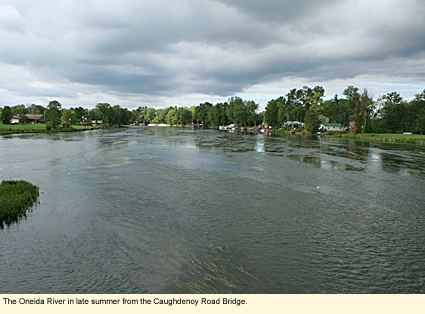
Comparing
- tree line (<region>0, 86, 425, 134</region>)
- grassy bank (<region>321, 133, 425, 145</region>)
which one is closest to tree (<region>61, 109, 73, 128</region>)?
tree line (<region>0, 86, 425, 134</region>)

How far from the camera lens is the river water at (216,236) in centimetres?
1129

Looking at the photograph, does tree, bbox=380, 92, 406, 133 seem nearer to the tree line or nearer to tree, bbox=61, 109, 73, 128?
the tree line

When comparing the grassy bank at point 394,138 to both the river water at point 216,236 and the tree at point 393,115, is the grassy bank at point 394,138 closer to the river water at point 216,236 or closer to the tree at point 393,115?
the tree at point 393,115

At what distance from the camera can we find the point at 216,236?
15.1m

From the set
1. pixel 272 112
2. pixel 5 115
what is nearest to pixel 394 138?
pixel 272 112

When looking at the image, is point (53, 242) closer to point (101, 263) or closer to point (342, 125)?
point (101, 263)

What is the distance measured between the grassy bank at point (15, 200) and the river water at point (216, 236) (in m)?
0.59

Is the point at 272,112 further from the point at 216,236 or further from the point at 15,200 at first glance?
the point at 216,236

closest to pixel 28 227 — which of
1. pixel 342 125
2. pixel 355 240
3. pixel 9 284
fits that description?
pixel 9 284

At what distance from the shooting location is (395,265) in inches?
498

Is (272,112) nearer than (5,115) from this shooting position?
No

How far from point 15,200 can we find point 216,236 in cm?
1053

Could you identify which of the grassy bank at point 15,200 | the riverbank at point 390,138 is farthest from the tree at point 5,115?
the grassy bank at point 15,200

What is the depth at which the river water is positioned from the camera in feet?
37.0
